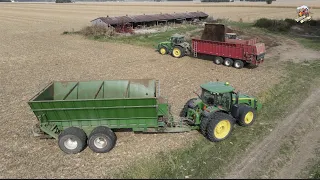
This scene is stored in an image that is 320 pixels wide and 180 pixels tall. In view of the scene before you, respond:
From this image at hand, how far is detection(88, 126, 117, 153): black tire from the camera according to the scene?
30.5 ft

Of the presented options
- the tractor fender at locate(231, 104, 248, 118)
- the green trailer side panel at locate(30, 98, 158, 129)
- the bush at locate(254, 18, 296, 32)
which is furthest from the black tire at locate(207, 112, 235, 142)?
the bush at locate(254, 18, 296, 32)

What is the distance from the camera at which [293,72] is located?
62.4 ft

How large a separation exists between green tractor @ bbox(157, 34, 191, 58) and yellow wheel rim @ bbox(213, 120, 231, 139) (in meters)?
13.6

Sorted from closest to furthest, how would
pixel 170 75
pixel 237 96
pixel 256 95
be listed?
pixel 237 96, pixel 256 95, pixel 170 75

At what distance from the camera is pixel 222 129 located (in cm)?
1020

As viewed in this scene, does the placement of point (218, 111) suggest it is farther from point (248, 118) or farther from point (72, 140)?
point (72, 140)

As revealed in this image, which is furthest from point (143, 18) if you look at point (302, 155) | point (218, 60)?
point (302, 155)

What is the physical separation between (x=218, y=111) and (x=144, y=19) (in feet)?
111

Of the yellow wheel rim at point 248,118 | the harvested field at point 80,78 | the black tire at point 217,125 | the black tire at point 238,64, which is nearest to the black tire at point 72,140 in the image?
the harvested field at point 80,78

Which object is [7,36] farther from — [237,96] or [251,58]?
[237,96]

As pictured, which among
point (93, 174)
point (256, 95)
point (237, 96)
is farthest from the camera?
point (256, 95)

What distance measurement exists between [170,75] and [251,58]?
20.0 feet

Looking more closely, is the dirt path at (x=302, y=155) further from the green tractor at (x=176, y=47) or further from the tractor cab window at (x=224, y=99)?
the green tractor at (x=176, y=47)

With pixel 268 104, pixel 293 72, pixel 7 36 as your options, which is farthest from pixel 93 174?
pixel 7 36
